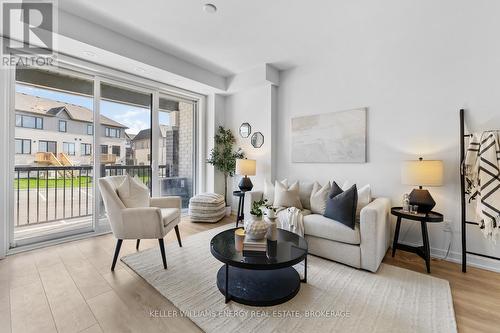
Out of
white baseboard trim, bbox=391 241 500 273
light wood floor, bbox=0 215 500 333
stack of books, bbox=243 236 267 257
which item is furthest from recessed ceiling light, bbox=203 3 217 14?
white baseboard trim, bbox=391 241 500 273

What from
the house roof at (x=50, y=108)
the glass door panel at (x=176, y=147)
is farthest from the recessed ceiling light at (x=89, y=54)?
the glass door panel at (x=176, y=147)

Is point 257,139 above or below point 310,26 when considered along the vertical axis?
below

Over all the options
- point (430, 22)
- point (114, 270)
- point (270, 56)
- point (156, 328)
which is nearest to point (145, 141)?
point (114, 270)

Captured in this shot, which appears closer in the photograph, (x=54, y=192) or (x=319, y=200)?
(x=319, y=200)

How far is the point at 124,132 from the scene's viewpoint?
3.68 meters

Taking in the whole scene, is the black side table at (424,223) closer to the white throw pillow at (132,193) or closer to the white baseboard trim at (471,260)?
the white baseboard trim at (471,260)

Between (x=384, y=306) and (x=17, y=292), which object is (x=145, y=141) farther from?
(x=384, y=306)

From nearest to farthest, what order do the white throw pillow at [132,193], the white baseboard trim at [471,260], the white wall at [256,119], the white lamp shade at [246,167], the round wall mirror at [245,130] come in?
1. the white baseboard trim at [471,260]
2. the white throw pillow at [132,193]
3. the white lamp shade at [246,167]
4. the white wall at [256,119]
5. the round wall mirror at [245,130]

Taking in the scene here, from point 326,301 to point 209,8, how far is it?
301cm

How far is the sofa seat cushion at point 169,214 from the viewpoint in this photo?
7.88ft

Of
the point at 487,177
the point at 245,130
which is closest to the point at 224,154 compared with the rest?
the point at 245,130

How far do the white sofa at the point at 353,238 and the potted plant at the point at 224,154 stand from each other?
219 cm

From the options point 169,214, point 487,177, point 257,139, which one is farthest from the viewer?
point 257,139

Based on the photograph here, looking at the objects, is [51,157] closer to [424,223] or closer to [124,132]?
[124,132]
